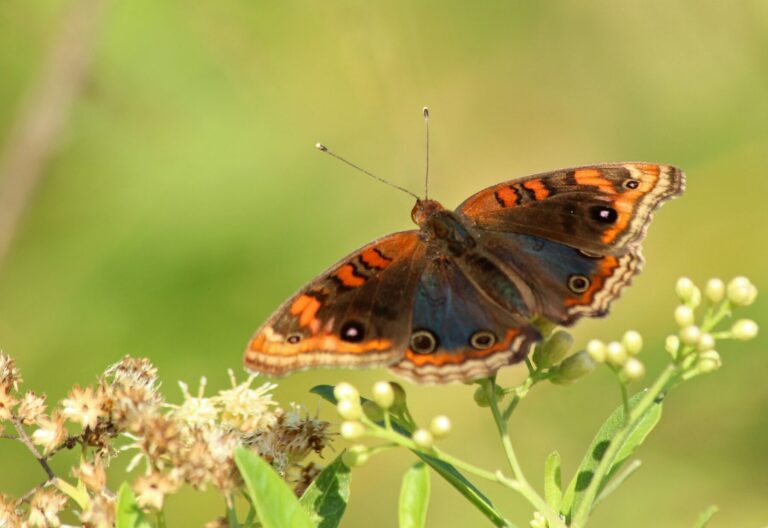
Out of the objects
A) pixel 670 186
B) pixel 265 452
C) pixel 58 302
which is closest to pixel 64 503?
pixel 265 452

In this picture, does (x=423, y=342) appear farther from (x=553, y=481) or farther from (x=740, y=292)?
(x=740, y=292)

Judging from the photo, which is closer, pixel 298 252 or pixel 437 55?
pixel 298 252

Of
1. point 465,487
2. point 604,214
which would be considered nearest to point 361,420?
point 465,487

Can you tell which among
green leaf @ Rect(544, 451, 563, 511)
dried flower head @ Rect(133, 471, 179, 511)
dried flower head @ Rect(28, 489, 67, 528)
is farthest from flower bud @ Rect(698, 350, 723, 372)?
dried flower head @ Rect(28, 489, 67, 528)

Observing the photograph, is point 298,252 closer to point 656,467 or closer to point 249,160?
point 249,160

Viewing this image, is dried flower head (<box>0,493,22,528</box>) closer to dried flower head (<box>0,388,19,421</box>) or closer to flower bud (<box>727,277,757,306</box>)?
dried flower head (<box>0,388,19,421</box>)

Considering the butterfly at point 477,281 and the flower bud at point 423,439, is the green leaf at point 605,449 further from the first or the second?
the flower bud at point 423,439
